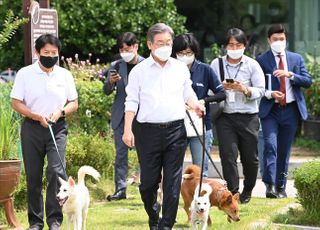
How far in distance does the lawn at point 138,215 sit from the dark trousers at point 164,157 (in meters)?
0.75

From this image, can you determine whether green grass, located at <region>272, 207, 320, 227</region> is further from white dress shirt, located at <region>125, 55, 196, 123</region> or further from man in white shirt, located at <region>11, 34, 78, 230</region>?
man in white shirt, located at <region>11, 34, 78, 230</region>

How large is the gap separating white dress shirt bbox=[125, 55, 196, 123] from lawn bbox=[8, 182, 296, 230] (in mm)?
1305

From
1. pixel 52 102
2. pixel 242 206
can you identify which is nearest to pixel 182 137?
pixel 52 102

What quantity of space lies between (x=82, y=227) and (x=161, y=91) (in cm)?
160

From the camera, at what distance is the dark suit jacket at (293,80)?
35.3ft

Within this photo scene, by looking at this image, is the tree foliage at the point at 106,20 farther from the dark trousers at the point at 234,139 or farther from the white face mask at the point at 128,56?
the dark trousers at the point at 234,139

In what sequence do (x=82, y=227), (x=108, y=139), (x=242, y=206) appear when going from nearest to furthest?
(x=82, y=227) < (x=242, y=206) < (x=108, y=139)

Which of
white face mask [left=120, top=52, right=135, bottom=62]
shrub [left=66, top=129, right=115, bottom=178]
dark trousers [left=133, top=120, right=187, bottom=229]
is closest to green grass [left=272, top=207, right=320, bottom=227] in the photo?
dark trousers [left=133, top=120, right=187, bottom=229]

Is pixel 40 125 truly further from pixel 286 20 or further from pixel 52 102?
pixel 286 20

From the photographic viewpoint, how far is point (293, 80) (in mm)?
10695

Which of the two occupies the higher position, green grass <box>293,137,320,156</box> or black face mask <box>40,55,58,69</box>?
black face mask <box>40,55,58,69</box>

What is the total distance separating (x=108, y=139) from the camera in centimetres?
1253

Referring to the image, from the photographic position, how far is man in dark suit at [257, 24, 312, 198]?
10.8 metres

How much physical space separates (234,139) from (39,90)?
2.70 meters
